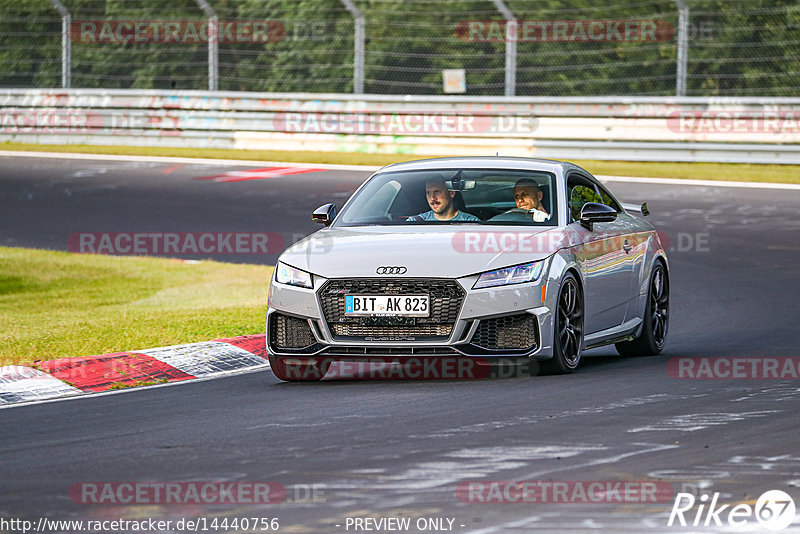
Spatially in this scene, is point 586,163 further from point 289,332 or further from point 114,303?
point 289,332

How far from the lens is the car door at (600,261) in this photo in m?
10.0

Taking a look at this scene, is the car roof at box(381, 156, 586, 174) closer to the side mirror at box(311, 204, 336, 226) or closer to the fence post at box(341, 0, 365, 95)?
the side mirror at box(311, 204, 336, 226)

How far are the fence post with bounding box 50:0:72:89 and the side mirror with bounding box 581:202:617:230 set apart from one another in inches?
809

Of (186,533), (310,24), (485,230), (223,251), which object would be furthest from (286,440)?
(310,24)

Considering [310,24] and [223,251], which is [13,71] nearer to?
[310,24]

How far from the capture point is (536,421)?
7723 millimetres

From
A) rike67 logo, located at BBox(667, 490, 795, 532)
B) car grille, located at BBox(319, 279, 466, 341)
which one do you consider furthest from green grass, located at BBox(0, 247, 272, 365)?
rike67 logo, located at BBox(667, 490, 795, 532)

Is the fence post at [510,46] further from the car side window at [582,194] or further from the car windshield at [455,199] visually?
the car windshield at [455,199]

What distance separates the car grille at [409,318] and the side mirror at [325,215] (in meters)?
1.33

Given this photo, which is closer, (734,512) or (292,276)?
(734,512)

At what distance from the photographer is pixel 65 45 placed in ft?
95.5

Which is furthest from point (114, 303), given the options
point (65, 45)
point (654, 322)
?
point (65, 45)

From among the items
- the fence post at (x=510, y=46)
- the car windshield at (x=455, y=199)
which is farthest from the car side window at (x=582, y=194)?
the fence post at (x=510, y=46)

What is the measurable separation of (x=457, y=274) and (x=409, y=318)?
1.29 ft
